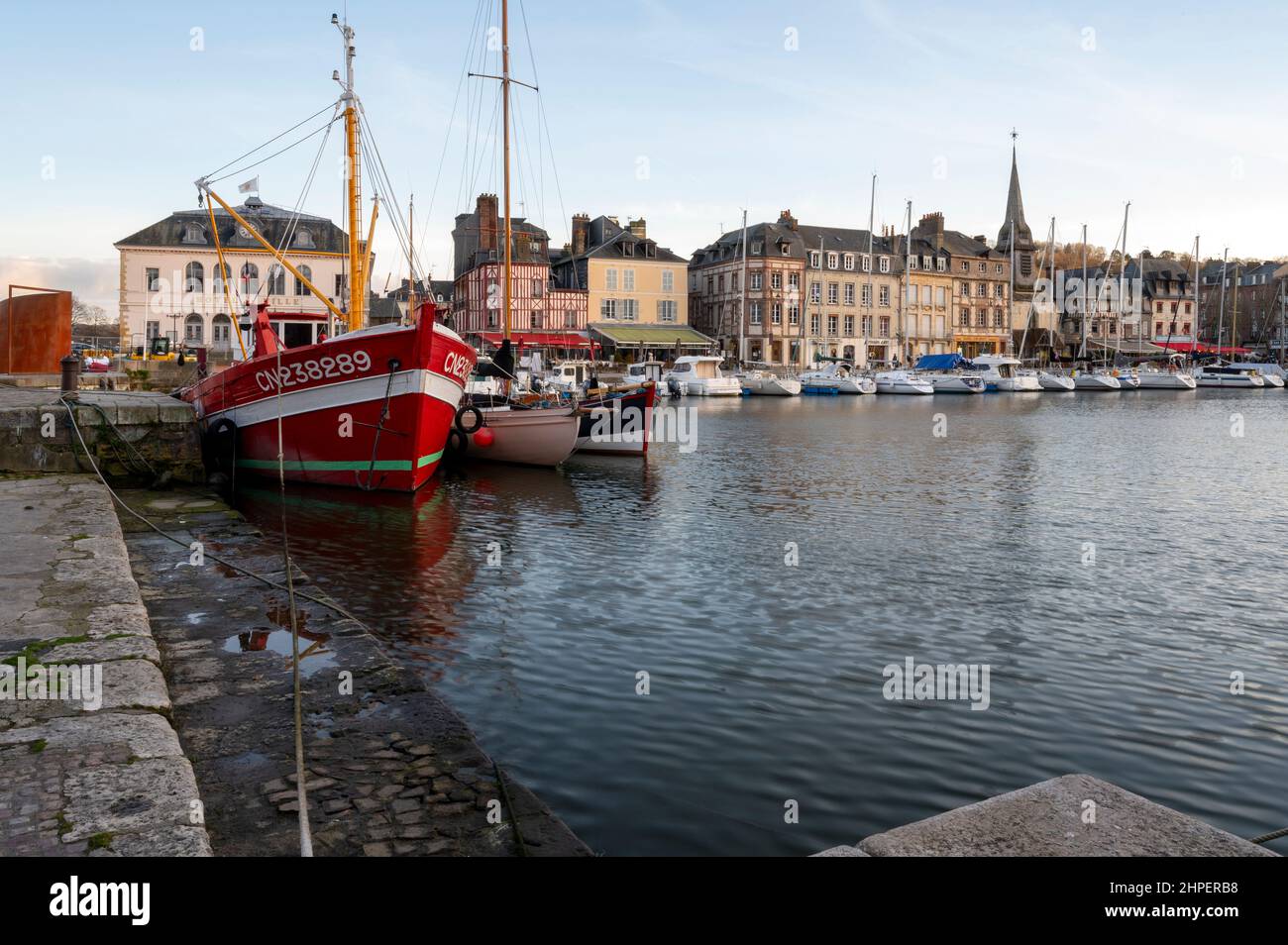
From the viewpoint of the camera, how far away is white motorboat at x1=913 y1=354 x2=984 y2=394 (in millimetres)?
72500

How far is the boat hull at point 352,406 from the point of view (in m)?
18.5

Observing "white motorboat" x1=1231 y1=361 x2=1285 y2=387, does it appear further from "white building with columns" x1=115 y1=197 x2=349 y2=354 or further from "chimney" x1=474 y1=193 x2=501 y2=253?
"white building with columns" x1=115 y1=197 x2=349 y2=354

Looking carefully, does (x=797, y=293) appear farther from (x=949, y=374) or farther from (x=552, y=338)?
(x=552, y=338)

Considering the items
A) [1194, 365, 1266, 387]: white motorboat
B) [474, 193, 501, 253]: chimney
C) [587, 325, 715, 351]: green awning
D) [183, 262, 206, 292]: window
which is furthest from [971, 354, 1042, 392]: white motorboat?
[183, 262, 206, 292]: window

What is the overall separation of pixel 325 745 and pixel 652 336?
6835cm

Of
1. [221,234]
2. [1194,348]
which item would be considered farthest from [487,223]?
[1194,348]

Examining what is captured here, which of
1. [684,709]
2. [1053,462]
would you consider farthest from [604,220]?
[684,709]

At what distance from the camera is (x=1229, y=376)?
8450 centimetres

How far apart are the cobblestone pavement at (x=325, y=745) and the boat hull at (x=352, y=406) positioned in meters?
9.50

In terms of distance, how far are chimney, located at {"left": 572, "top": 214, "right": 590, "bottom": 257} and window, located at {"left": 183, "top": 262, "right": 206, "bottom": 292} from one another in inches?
1040

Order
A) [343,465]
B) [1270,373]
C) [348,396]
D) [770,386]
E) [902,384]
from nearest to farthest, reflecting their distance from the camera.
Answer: [348,396] < [343,465] < [770,386] < [902,384] < [1270,373]

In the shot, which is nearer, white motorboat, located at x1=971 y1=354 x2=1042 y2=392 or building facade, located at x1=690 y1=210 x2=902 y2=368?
white motorboat, located at x1=971 y1=354 x2=1042 y2=392

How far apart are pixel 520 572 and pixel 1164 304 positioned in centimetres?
11727

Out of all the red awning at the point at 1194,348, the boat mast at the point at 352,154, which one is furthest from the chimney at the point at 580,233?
the red awning at the point at 1194,348
